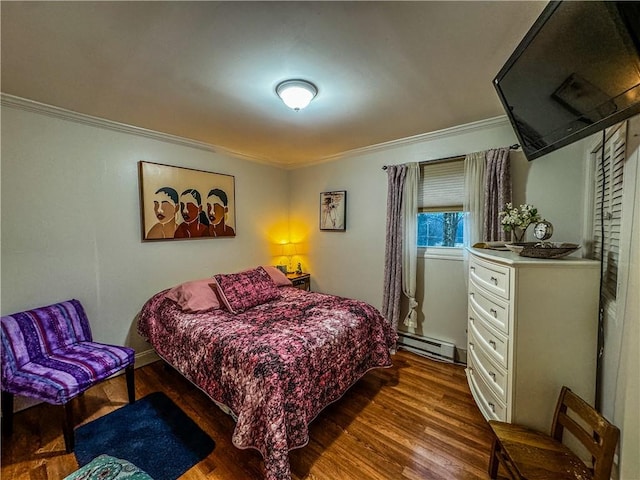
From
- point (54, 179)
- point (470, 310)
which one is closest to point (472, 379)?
point (470, 310)

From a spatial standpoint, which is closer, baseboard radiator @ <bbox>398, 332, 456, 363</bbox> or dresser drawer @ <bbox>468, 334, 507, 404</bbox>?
dresser drawer @ <bbox>468, 334, 507, 404</bbox>

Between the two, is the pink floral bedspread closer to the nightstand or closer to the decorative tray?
the nightstand

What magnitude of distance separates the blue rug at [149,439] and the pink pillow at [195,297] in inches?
30.5

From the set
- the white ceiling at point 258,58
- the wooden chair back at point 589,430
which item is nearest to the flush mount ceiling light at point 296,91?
the white ceiling at point 258,58

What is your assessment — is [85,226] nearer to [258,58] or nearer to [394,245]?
[258,58]

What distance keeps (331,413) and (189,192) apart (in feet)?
8.63

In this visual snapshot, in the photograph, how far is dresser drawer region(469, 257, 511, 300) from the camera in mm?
1450

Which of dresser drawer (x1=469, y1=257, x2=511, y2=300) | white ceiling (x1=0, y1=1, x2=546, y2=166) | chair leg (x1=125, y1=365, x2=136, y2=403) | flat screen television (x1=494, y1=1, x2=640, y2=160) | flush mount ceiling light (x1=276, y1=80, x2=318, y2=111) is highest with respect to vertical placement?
white ceiling (x1=0, y1=1, x2=546, y2=166)

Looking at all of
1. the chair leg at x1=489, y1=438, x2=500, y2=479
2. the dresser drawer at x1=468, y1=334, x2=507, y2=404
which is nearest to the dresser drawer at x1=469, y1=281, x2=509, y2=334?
the dresser drawer at x1=468, y1=334, x2=507, y2=404

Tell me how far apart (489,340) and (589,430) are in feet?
1.79

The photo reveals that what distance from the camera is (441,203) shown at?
2.78 meters

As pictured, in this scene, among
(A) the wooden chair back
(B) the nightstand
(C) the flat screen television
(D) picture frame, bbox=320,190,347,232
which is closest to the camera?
(C) the flat screen television

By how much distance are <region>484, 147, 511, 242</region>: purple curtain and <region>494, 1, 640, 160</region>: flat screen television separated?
2.79 feet

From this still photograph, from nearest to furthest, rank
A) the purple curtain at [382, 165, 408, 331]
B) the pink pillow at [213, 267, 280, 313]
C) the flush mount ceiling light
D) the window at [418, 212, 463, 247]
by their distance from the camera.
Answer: the flush mount ceiling light < the pink pillow at [213, 267, 280, 313] < the window at [418, 212, 463, 247] < the purple curtain at [382, 165, 408, 331]
